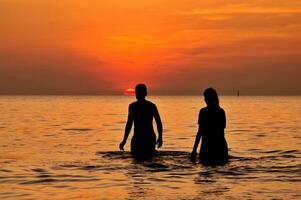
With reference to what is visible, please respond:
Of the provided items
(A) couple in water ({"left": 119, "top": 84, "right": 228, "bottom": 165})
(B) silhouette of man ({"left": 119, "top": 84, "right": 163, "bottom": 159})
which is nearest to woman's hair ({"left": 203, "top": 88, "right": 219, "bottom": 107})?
(A) couple in water ({"left": 119, "top": 84, "right": 228, "bottom": 165})

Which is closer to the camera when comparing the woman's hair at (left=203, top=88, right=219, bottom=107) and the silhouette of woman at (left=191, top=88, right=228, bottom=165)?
the woman's hair at (left=203, top=88, right=219, bottom=107)

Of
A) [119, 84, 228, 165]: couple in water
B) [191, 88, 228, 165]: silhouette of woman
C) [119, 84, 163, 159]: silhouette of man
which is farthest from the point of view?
[119, 84, 163, 159]: silhouette of man

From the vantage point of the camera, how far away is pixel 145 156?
17.6 meters

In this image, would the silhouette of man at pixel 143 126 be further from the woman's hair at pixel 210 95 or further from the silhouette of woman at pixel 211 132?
the woman's hair at pixel 210 95

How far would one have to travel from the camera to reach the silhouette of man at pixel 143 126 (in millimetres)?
17188

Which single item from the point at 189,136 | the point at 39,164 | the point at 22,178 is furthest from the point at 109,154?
the point at 189,136

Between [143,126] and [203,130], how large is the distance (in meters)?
2.14

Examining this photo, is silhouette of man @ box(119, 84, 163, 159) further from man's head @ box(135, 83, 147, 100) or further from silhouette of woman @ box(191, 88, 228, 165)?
silhouette of woman @ box(191, 88, 228, 165)

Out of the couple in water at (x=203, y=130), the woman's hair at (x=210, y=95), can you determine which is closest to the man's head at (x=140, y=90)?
the couple in water at (x=203, y=130)

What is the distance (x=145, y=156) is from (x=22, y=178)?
3902 millimetres

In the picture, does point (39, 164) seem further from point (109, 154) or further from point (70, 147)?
point (70, 147)

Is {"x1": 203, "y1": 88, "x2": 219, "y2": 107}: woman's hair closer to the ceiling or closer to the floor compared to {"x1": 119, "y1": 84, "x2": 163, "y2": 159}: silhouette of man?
closer to the ceiling

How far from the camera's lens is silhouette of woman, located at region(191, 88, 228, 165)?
15672 millimetres

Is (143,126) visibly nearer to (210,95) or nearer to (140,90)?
(140,90)
